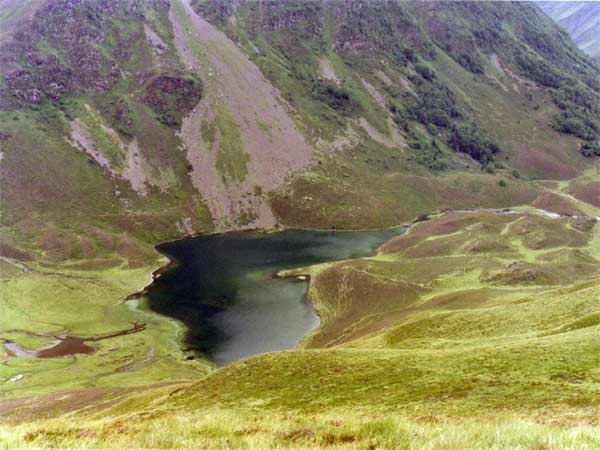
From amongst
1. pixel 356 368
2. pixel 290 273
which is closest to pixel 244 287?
pixel 290 273

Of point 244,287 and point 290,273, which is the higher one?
point 244,287

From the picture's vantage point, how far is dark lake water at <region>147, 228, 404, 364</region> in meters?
90.6

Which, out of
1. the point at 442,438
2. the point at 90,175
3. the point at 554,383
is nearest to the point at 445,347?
the point at 554,383

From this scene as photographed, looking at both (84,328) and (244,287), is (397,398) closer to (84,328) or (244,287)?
(84,328)

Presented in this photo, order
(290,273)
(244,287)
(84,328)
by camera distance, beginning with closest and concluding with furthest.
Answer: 1. (84,328)
2. (244,287)
3. (290,273)

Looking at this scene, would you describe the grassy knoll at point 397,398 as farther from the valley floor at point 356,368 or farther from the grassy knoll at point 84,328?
the grassy knoll at point 84,328

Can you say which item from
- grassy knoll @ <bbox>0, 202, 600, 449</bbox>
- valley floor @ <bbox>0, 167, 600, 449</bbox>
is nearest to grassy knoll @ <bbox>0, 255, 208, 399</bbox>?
valley floor @ <bbox>0, 167, 600, 449</bbox>

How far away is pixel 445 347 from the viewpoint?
38688mm

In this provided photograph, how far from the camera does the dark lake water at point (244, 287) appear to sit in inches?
3568

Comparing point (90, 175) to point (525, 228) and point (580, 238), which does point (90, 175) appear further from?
point (580, 238)

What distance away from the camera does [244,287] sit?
381ft

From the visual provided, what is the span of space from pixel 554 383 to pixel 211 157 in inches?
6811

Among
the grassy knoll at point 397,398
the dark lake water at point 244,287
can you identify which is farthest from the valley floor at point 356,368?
the dark lake water at point 244,287

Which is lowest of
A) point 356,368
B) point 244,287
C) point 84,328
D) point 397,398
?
point 397,398
